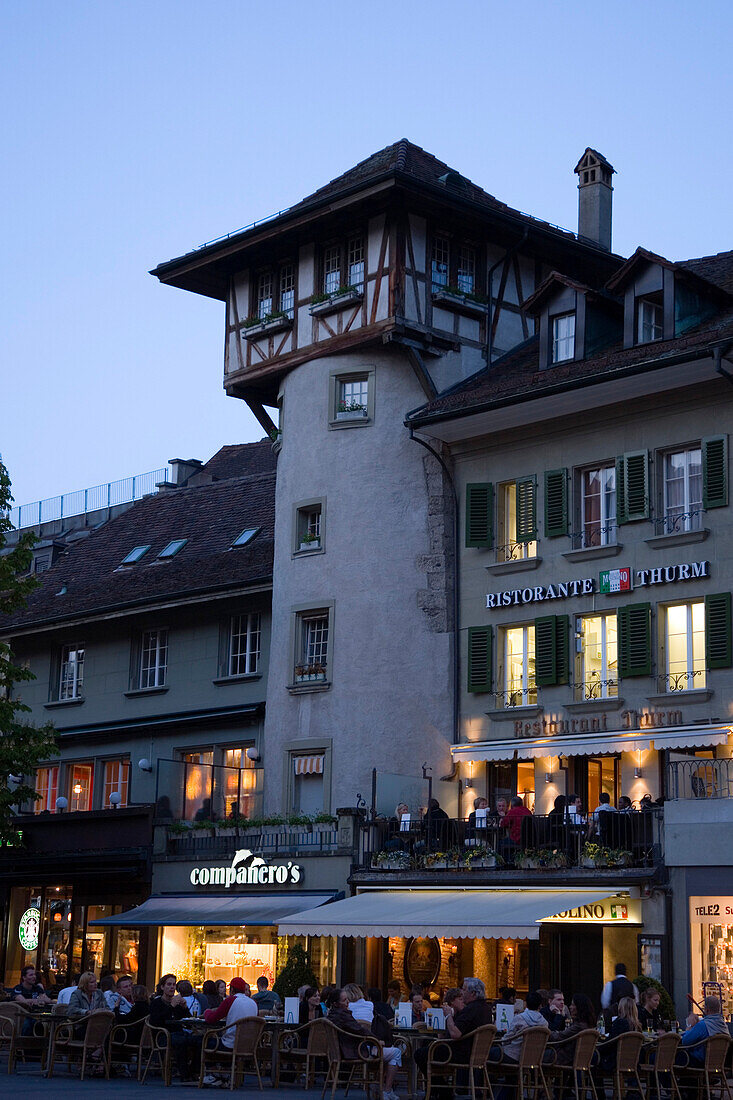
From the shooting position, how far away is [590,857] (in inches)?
1043

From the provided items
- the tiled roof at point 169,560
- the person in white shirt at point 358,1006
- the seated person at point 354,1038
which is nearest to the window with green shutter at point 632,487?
the tiled roof at point 169,560

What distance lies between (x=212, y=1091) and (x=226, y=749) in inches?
676

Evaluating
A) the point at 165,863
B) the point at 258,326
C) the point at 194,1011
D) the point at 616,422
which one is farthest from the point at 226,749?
the point at 194,1011

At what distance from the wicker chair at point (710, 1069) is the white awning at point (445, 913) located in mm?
5073

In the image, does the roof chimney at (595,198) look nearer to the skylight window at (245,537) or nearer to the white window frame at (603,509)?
the white window frame at (603,509)

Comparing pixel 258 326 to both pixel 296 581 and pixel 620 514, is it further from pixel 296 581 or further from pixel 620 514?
pixel 620 514

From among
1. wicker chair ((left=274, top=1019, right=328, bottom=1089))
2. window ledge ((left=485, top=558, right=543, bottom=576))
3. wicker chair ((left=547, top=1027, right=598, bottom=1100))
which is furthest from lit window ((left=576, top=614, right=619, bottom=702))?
wicker chair ((left=547, top=1027, right=598, bottom=1100))

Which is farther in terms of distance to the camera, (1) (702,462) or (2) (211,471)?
(2) (211,471)

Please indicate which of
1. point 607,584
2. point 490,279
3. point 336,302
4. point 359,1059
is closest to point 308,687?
point 607,584

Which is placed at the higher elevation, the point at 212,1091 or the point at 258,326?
the point at 258,326

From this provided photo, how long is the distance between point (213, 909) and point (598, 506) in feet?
34.1

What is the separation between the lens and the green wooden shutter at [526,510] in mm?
31188

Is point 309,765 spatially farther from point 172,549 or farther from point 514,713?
point 172,549

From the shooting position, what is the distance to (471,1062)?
18062 mm
